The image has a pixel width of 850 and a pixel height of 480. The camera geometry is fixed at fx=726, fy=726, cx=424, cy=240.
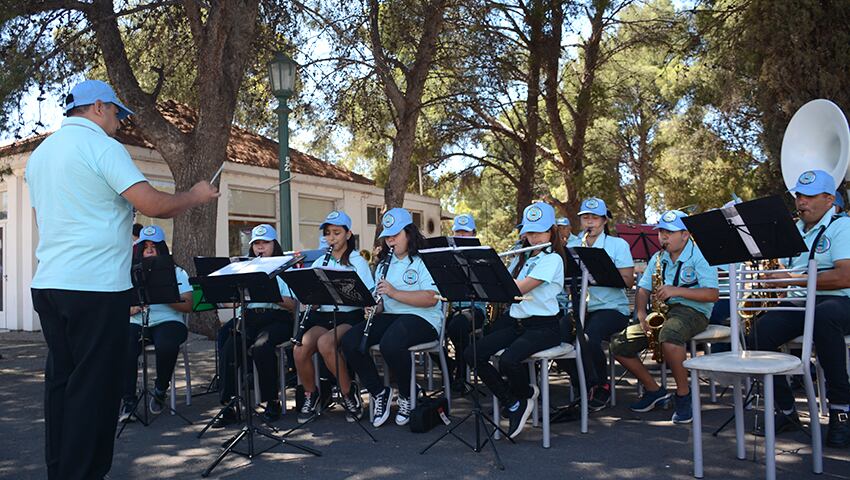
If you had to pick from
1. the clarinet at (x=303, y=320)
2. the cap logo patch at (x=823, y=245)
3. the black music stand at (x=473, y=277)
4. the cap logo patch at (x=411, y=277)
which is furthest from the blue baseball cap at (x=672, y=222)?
the clarinet at (x=303, y=320)

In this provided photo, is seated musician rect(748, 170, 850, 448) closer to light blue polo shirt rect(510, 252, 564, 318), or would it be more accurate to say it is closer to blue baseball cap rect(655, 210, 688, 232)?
blue baseball cap rect(655, 210, 688, 232)

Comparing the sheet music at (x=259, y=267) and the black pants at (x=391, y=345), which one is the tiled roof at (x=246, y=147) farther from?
the sheet music at (x=259, y=267)

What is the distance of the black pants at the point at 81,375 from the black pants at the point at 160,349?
104 inches

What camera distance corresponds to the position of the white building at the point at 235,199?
1470 cm

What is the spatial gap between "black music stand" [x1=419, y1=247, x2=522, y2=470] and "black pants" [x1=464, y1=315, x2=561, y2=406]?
35 centimetres

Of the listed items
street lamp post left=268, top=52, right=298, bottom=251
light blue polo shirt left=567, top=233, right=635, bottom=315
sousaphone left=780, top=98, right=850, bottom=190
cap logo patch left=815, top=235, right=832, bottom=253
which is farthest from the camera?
street lamp post left=268, top=52, right=298, bottom=251

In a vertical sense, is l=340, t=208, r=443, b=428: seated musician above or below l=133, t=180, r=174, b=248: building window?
below

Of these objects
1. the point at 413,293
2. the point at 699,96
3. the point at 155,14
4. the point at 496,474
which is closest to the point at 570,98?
the point at 699,96

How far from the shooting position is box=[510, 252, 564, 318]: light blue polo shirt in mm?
5512

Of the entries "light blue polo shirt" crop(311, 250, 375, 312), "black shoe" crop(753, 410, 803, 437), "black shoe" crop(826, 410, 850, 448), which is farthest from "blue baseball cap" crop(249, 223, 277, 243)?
"black shoe" crop(826, 410, 850, 448)

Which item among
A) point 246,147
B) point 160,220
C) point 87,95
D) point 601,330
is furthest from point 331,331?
point 246,147

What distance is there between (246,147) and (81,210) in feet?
48.9

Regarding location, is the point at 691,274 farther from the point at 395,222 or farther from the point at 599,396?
the point at 395,222

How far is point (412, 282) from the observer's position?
6.30m
